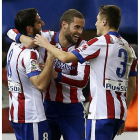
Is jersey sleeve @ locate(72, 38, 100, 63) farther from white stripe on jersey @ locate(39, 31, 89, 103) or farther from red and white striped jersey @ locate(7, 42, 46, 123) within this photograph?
white stripe on jersey @ locate(39, 31, 89, 103)

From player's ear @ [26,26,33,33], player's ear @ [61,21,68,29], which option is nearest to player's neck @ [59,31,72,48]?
player's ear @ [61,21,68,29]

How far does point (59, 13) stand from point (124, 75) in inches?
151

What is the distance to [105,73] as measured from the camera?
3.50 metres

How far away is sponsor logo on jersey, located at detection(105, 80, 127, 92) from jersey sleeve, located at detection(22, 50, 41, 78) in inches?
25.1

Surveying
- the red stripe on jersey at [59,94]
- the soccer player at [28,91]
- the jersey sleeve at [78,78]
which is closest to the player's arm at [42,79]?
the soccer player at [28,91]

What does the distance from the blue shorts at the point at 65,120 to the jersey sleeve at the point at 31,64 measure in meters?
0.73

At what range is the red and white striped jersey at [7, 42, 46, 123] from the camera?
3652mm

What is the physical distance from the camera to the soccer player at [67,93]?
4.20 meters

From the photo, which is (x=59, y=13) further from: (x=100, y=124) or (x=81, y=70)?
(x=100, y=124)

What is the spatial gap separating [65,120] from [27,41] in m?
0.95

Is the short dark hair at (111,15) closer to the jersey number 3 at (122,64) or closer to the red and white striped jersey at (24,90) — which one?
the jersey number 3 at (122,64)

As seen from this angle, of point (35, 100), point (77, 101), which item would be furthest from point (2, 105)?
point (35, 100)

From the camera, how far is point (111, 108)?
11.6 ft

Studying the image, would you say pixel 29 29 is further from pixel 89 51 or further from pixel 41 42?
pixel 89 51
